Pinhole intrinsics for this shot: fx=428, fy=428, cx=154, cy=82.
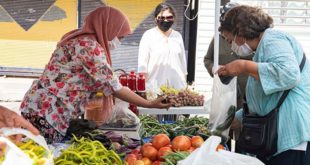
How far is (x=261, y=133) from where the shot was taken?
9.78 ft

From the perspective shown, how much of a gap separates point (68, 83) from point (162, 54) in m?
3.10

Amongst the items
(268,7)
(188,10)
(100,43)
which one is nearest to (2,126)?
(100,43)

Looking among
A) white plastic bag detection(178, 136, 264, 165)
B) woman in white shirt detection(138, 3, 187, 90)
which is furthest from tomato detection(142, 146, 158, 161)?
woman in white shirt detection(138, 3, 187, 90)

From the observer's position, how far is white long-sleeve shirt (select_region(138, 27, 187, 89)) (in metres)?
6.25

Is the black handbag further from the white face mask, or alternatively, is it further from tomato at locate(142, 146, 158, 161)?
tomato at locate(142, 146, 158, 161)

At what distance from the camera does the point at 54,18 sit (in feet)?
28.2

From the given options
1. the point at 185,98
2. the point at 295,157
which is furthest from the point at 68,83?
the point at 185,98

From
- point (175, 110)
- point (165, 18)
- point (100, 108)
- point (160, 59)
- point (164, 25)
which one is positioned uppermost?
point (165, 18)

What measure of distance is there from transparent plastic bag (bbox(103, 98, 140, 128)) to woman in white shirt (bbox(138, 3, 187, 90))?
239 centimetres

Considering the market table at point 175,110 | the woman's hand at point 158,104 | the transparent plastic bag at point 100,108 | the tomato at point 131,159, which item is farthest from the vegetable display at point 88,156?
the market table at point 175,110

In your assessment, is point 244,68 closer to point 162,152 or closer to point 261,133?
point 261,133

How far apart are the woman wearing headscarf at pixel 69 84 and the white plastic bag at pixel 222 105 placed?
743 millimetres

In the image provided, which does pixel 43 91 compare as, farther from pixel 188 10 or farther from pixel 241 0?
pixel 241 0

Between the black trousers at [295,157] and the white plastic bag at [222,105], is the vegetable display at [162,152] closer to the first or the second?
the white plastic bag at [222,105]
